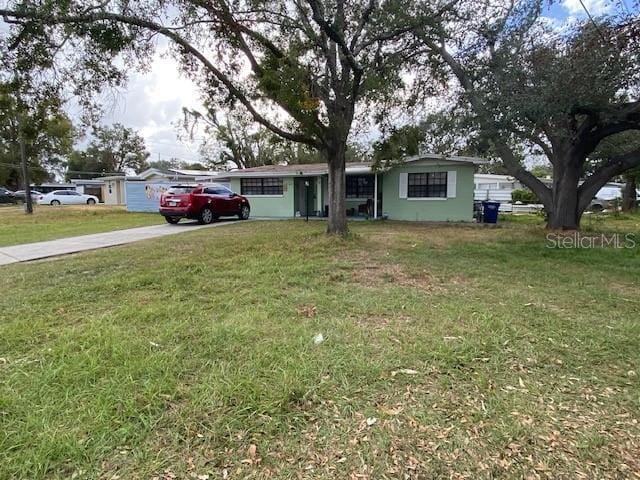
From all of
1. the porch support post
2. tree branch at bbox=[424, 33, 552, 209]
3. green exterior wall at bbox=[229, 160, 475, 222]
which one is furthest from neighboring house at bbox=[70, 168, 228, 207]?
tree branch at bbox=[424, 33, 552, 209]

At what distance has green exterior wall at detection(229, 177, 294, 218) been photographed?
17.8 metres

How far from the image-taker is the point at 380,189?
55.1 ft

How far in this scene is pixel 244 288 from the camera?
197 inches

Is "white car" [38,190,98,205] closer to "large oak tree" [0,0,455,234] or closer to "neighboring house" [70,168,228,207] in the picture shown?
"neighboring house" [70,168,228,207]

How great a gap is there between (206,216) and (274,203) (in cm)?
402

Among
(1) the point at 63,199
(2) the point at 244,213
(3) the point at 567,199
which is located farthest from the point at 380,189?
(1) the point at 63,199

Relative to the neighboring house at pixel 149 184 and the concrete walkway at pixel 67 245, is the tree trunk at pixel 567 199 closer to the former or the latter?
Result: the concrete walkway at pixel 67 245

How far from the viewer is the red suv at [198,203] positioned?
564 inches

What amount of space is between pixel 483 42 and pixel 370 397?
32.0 ft

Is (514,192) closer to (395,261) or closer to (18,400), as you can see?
(395,261)

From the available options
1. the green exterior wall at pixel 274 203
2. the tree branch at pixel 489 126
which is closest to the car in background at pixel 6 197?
the green exterior wall at pixel 274 203

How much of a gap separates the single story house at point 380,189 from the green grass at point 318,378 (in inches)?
389

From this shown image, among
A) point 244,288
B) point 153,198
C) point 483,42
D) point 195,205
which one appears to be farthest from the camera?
point 153,198

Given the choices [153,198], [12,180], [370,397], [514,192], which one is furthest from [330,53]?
[12,180]
